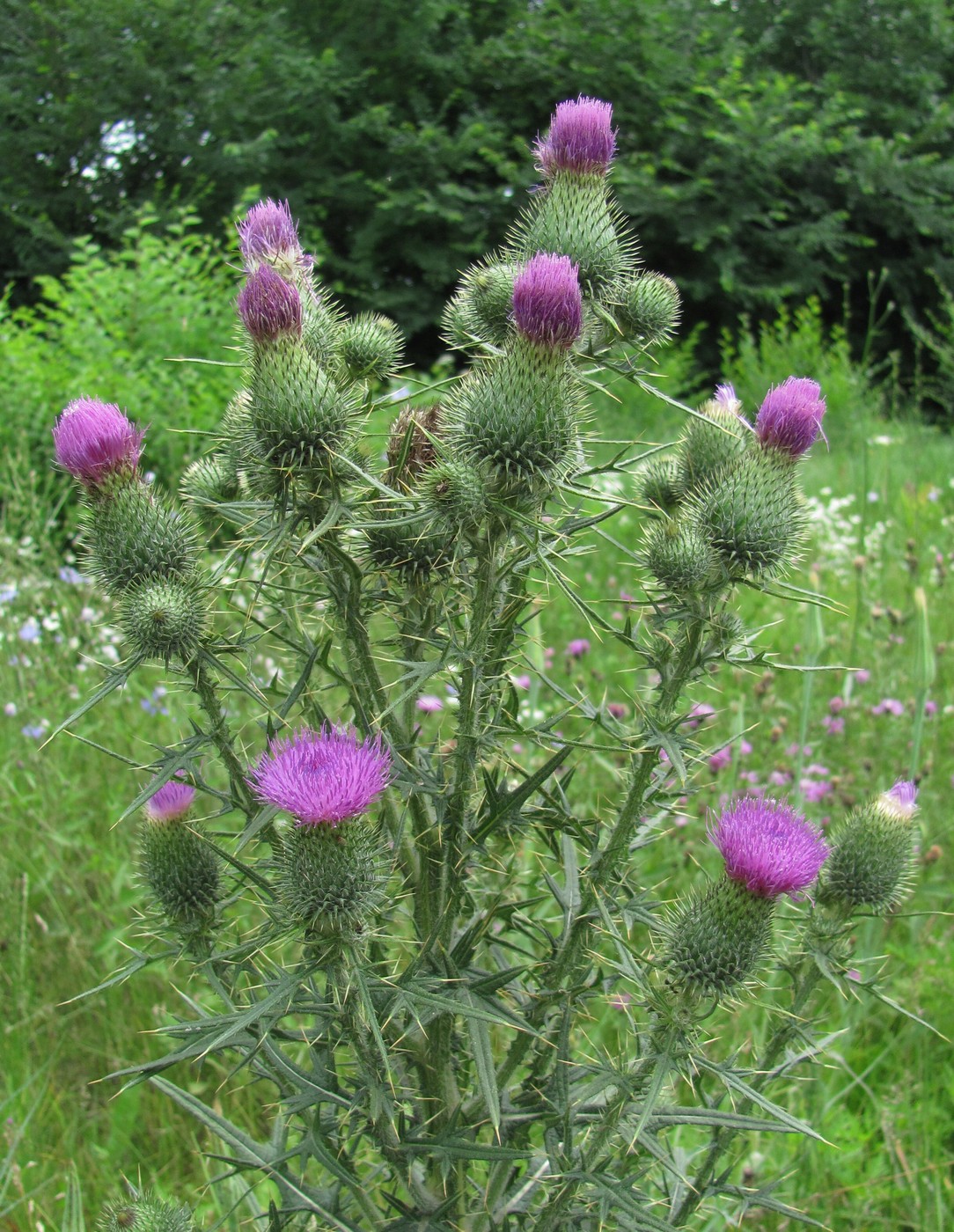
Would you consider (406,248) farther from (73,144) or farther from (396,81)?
(73,144)

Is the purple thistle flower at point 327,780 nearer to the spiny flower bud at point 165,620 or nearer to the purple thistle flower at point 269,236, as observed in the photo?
the spiny flower bud at point 165,620

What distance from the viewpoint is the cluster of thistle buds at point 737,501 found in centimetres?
192

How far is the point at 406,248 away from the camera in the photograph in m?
15.5

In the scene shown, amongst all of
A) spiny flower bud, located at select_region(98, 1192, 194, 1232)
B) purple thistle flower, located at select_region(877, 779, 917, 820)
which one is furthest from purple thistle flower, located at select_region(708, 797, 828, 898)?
spiny flower bud, located at select_region(98, 1192, 194, 1232)

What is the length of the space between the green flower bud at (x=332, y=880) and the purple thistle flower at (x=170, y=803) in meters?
0.46

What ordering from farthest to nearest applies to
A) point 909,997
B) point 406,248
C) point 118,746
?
1. point 406,248
2. point 118,746
3. point 909,997

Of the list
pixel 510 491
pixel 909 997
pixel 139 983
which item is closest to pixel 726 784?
pixel 909 997

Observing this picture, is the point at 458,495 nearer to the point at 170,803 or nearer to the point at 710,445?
the point at 710,445

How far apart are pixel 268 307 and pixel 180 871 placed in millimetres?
1088

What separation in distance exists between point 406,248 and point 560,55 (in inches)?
185

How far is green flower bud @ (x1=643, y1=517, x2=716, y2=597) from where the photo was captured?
1.93 meters

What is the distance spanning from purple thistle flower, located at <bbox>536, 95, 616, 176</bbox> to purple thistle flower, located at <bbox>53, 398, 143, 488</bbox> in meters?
1.09

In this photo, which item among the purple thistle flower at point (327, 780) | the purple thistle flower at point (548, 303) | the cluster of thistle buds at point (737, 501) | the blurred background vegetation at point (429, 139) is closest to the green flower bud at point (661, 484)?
the cluster of thistle buds at point (737, 501)

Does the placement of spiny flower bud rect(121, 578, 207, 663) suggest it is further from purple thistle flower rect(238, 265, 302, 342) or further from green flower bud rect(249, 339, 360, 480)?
purple thistle flower rect(238, 265, 302, 342)
